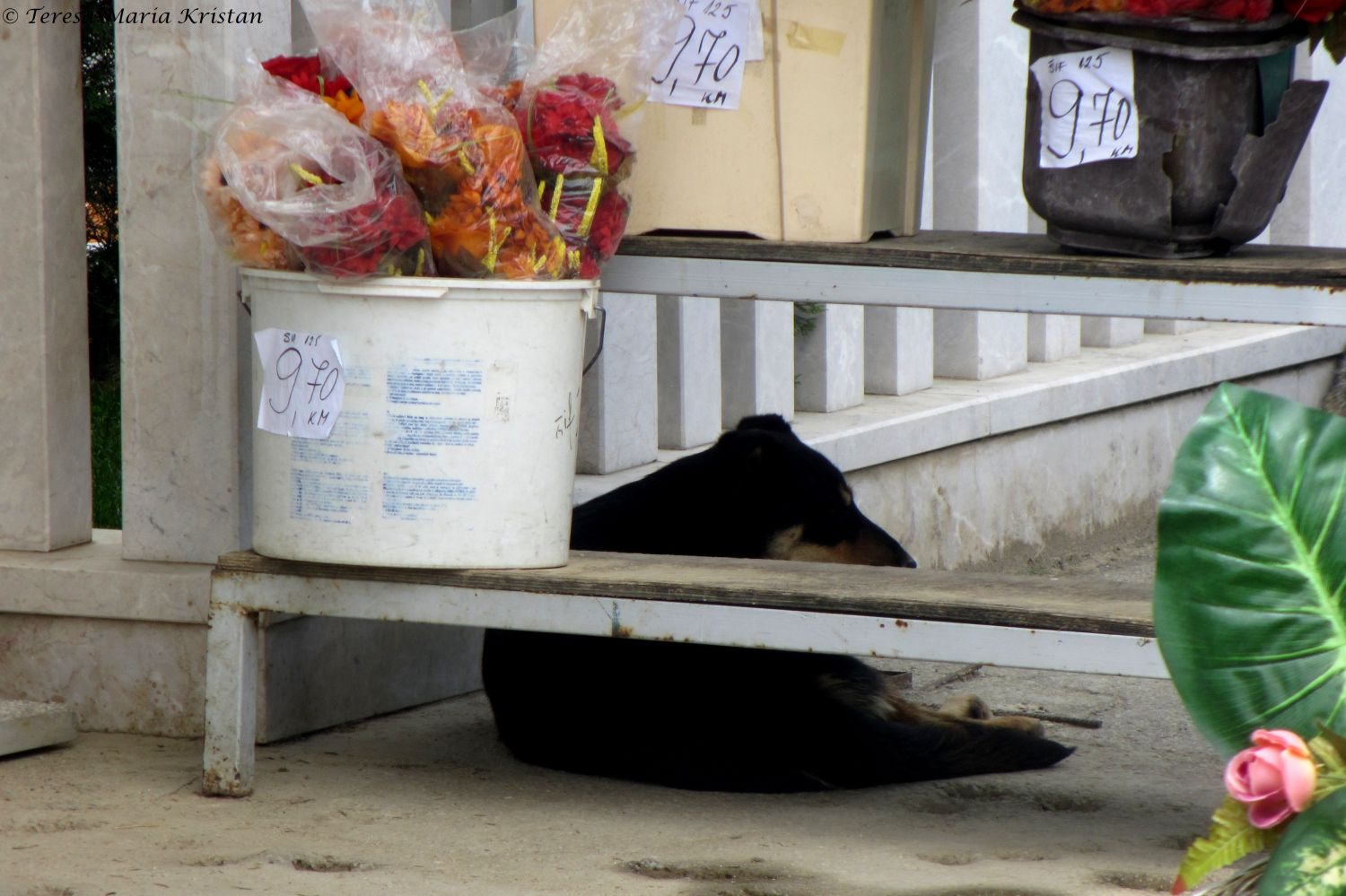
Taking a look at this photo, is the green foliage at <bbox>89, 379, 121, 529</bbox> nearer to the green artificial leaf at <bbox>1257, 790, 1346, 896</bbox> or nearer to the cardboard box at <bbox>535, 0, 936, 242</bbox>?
the cardboard box at <bbox>535, 0, 936, 242</bbox>

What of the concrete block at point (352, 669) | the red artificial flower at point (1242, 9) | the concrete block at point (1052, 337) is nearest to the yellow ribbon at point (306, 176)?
the concrete block at point (352, 669)

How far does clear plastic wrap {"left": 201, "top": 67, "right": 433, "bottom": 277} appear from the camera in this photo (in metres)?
2.65

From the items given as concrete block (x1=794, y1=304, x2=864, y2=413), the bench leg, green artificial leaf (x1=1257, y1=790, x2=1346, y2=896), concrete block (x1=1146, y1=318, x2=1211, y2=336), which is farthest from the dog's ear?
concrete block (x1=1146, y1=318, x2=1211, y2=336)

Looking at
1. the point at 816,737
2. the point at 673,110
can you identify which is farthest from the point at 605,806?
the point at 673,110

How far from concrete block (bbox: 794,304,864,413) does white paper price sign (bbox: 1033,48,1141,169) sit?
2375 mm

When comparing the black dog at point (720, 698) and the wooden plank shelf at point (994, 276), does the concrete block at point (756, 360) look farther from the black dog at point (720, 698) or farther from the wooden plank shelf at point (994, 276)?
the wooden plank shelf at point (994, 276)

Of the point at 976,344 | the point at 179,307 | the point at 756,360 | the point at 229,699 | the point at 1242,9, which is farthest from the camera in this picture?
the point at 976,344

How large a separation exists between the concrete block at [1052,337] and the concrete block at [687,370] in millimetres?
1800

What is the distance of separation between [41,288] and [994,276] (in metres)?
2.01

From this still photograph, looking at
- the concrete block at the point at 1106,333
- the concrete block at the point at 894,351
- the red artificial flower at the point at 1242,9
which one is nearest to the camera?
the red artificial flower at the point at 1242,9

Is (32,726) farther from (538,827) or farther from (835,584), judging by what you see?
(835,584)

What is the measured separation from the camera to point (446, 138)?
2.72m

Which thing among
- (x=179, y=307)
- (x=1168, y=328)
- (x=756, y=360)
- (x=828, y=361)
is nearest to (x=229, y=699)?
(x=179, y=307)

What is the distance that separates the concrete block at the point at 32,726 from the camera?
3299 mm
